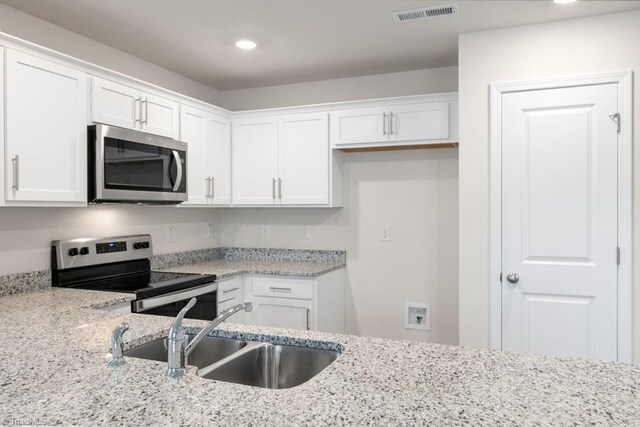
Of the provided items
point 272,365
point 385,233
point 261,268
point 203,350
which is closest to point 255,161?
point 261,268

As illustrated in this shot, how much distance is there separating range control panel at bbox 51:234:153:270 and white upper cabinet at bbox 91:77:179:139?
762 millimetres

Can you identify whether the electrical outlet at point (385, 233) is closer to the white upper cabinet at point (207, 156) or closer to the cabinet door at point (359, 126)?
the cabinet door at point (359, 126)

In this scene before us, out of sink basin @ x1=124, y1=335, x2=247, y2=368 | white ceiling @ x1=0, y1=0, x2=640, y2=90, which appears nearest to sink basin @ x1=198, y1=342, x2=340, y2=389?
sink basin @ x1=124, y1=335, x2=247, y2=368

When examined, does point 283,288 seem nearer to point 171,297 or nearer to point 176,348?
point 171,297

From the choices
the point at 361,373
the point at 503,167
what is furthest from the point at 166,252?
the point at 361,373

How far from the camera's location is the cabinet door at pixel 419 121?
330 centimetres

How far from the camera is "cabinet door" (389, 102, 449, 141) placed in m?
3.30

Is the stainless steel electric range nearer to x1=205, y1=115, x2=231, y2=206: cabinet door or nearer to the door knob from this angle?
x1=205, y1=115, x2=231, y2=206: cabinet door

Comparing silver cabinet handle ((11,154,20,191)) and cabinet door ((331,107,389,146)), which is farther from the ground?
cabinet door ((331,107,389,146))

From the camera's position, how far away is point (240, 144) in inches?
153

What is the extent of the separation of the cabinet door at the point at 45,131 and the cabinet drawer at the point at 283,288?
145cm

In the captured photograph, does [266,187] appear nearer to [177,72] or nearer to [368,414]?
[177,72]

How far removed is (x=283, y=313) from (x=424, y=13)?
223 cm

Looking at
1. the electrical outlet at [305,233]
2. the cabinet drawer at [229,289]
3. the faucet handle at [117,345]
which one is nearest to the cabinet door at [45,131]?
the cabinet drawer at [229,289]
